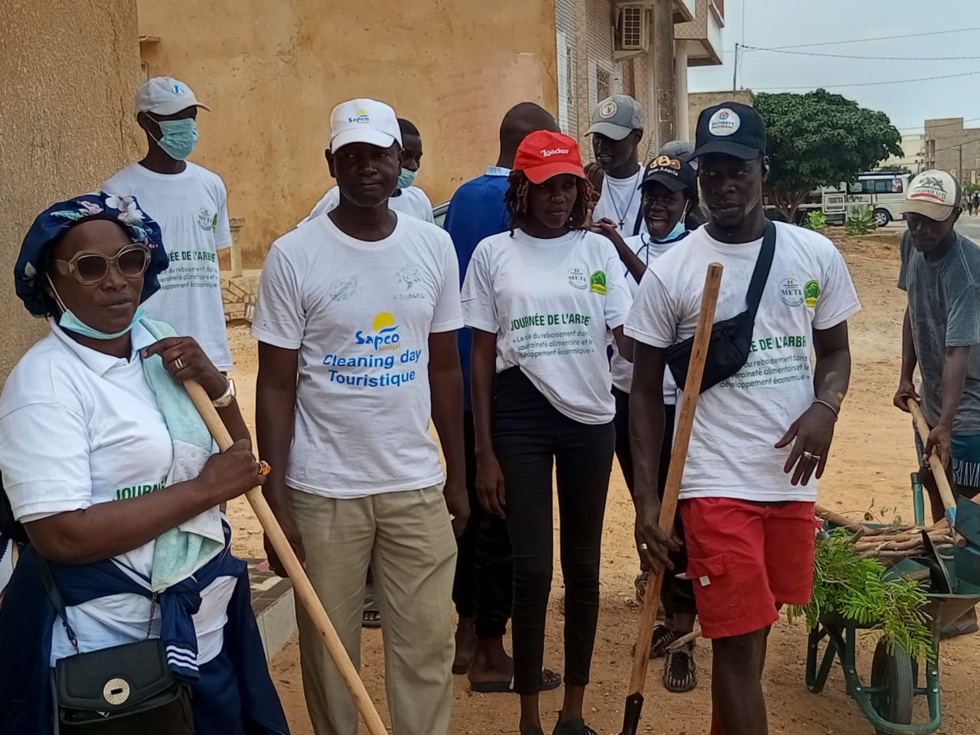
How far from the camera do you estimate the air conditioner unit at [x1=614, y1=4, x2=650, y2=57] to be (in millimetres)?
19438

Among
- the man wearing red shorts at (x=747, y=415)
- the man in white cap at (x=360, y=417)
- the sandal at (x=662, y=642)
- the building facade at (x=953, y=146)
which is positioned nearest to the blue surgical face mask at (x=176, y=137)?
the man in white cap at (x=360, y=417)

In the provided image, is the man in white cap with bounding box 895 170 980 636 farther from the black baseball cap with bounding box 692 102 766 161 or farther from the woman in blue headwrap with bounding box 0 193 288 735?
the woman in blue headwrap with bounding box 0 193 288 735

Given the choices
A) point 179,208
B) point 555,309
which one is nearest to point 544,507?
point 555,309

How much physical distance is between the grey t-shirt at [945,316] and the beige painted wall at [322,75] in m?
8.42

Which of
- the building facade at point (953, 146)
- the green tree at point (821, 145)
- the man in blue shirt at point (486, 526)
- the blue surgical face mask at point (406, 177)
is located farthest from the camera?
the building facade at point (953, 146)

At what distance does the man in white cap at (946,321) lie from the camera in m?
4.84

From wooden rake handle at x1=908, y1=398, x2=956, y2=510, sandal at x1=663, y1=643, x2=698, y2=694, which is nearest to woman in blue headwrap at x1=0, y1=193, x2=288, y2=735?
sandal at x1=663, y1=643, x2=698, y2=694

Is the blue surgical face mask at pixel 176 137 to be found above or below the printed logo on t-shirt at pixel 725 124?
above

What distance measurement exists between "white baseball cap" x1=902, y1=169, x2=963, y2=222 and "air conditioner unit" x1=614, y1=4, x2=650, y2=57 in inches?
607

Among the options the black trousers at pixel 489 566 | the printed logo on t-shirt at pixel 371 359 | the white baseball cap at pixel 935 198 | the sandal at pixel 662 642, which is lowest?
the sandal at pixel 662 642

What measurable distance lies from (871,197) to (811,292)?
44.9 metres

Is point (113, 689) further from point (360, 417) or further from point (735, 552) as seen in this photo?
point (735, 552)

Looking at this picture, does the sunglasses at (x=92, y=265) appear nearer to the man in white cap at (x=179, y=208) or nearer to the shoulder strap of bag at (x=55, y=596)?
the shoulder strap of bag at (x=55, y=596)

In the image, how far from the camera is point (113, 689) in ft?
7.42
